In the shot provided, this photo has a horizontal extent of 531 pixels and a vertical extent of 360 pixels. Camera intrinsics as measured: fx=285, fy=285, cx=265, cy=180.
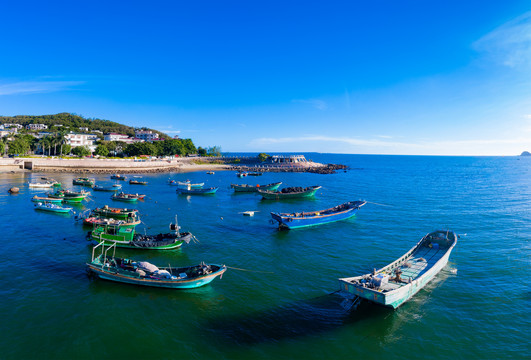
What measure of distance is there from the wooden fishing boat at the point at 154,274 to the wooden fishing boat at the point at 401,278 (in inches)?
426

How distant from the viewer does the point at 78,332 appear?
18266mm

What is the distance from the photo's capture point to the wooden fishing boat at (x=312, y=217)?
42281mm

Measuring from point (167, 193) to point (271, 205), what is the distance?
28368 mm

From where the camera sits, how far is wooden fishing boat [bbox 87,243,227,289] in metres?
23.4

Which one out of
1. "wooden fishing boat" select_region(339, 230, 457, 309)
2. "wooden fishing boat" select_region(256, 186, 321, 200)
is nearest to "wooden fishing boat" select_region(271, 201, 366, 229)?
"wooden fishing boat" select_region(339, 230, 457, 309)

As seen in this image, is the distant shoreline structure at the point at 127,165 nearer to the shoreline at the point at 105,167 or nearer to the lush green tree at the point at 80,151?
the shoreline at the point at 105,167

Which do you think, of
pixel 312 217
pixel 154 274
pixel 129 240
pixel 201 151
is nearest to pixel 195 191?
pixel 312 217

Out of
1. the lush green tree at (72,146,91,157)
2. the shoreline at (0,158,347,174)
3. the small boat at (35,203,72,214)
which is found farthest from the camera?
the lush green tree at (72,146,91,157)

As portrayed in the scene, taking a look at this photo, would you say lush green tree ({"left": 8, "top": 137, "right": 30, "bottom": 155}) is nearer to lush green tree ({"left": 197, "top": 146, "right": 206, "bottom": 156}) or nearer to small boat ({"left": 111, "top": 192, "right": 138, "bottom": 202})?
small boat ({"left": 111, "top": 192, "right": 138, "bottom": 202})

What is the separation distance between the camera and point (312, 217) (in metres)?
44.0

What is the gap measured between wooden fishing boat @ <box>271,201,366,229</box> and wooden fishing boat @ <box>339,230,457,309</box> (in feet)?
54.6

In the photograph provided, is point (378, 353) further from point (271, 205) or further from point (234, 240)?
point (271, 205)

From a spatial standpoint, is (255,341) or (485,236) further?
(485,236)

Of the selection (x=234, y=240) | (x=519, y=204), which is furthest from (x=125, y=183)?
(x=519, y=204)
